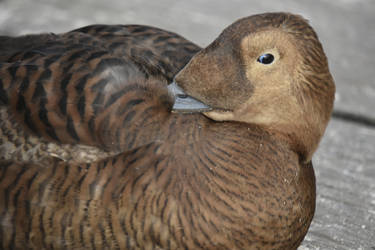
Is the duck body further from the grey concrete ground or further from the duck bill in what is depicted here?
the grey concrete ground

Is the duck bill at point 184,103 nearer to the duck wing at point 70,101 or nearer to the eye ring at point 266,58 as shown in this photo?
the duck wing at point 70,101

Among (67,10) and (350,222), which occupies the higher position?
(67,10)

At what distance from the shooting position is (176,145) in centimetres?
209

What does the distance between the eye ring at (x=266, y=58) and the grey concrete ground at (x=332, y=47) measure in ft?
3.06

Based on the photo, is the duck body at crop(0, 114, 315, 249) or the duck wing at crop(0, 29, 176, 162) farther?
the duck wing at crop(0, 29, 176, 162)

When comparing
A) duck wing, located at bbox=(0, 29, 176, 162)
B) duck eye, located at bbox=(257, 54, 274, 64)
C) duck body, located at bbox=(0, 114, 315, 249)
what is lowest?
duck body, located at bbox=(0, 114, 315, 249)

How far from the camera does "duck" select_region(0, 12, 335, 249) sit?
2.04 metres

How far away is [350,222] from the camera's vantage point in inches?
106

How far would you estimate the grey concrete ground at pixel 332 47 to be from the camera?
273cm

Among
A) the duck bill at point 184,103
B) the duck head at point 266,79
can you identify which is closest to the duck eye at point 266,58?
the duck head at point 266,79

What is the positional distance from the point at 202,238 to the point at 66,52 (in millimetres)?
894

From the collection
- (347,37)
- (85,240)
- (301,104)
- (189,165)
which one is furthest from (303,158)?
(347,37)

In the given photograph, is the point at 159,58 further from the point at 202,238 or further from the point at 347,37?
the point at 347,37

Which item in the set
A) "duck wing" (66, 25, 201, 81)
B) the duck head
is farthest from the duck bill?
"duck wing" (66, 25, 201, 81)
